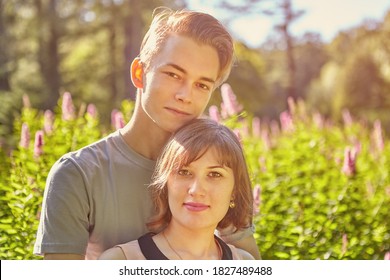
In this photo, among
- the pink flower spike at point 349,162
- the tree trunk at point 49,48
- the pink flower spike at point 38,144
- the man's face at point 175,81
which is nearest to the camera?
the man's face at point 175,81

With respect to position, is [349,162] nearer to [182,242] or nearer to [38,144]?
[182,242]

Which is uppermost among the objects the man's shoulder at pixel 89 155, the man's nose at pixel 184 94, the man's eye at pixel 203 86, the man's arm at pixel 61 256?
the man's eye at pixel 203 86

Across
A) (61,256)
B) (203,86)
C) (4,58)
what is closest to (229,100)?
(203,86)

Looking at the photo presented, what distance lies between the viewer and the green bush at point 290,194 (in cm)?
261

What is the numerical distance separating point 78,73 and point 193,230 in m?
2.81

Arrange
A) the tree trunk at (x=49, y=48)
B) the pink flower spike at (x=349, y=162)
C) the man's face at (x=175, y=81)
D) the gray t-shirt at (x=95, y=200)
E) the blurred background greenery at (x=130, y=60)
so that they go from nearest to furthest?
the gray t-shirt at (x=95, y=200)
the man's face at (x=175, y=81)
the pink flower spike at (x=349, y=162)
the blurred background greenery at (x=130, y=60)
the tree trunk at (x=49, y=48)

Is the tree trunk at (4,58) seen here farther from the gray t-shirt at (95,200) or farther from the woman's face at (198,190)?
the woman's face at (198,190)

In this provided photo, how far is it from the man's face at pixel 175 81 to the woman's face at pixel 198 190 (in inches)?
6.0

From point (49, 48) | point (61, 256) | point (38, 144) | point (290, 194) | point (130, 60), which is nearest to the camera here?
point (61, 256)

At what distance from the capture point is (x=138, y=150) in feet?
6.89

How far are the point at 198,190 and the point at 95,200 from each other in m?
0.30

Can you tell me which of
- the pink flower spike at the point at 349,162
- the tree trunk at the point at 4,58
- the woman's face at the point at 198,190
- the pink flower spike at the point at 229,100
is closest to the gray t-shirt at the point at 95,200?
the woman's face at the point at 198,190
